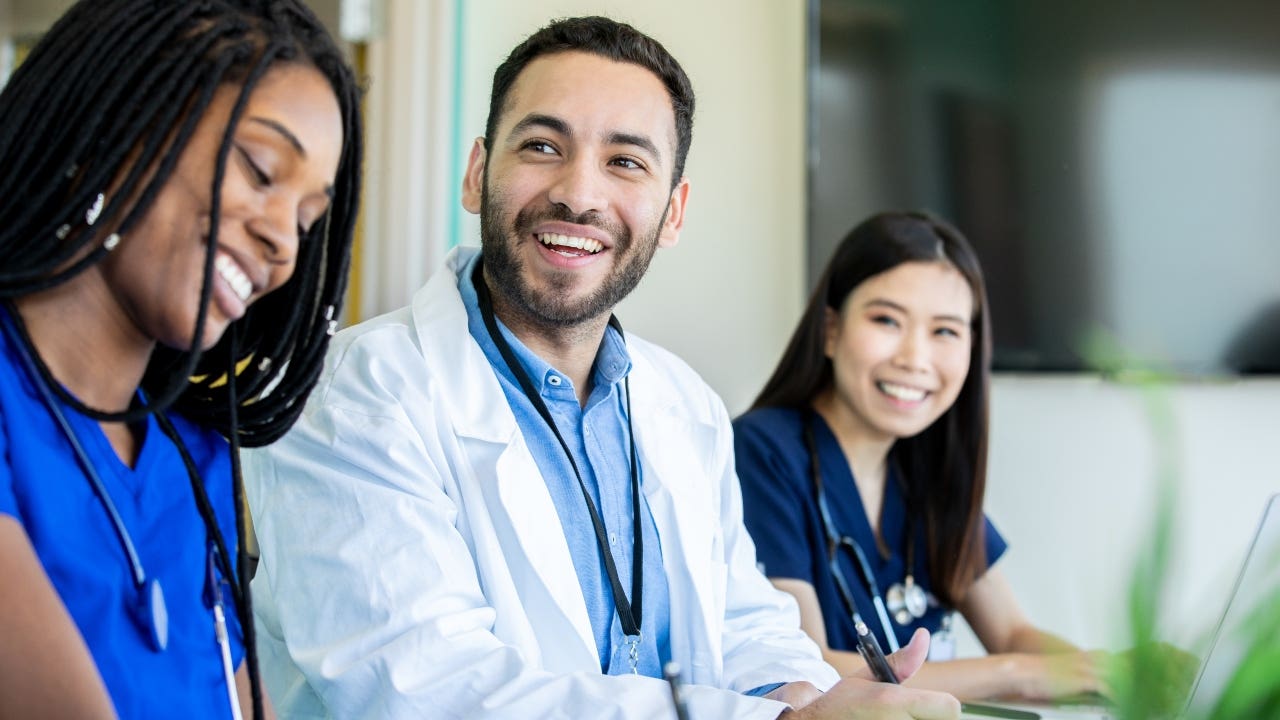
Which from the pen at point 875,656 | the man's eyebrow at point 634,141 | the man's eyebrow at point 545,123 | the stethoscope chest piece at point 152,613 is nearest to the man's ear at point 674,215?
the man's eyebrow at point 634,141

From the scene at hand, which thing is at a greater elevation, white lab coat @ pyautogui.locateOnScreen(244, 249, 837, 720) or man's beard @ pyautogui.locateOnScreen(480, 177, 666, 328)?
man's beard @ pyautogui.locateOnScreen(480, 177, 666, 328)

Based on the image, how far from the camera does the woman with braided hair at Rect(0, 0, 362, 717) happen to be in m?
0.81

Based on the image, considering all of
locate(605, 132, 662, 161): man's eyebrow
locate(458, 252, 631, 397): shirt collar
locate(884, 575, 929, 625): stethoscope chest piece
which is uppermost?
locate(605, 132, 662, 161): man's eyebrow

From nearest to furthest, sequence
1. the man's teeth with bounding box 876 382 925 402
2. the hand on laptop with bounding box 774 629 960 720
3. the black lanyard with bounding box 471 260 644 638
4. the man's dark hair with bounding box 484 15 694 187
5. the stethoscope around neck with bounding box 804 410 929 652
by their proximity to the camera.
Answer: the hand on laptop with bounding box 774 629 960 720
the black lanyard with bounding box 471 260 644 638
the man's dark hair with bounding box 484 15 694 187
the stethoscope around neck with bounding box 804 410 929 652
the man's teeth with bounding box 876 382 925 402

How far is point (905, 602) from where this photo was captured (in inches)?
76.9

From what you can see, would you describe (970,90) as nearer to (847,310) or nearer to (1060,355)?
(1060,355)

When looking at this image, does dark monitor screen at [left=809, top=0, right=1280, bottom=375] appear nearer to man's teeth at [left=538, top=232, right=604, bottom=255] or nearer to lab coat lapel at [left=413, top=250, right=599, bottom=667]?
man's teeth at [left=538, top=232, right=604, bottom=255]

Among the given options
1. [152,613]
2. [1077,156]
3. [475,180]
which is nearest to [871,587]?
[475,180]

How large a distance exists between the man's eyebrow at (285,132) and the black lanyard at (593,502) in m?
0.61

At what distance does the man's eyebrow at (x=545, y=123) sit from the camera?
4.84 ft

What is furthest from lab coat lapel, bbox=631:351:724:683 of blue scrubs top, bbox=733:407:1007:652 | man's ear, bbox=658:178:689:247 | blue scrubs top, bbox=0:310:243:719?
blue scrubs top, bbox=0:310:243:719

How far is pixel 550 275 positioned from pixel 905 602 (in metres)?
0.89

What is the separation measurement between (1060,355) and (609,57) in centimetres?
150

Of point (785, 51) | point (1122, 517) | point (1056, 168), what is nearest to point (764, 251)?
point (785, 51)
